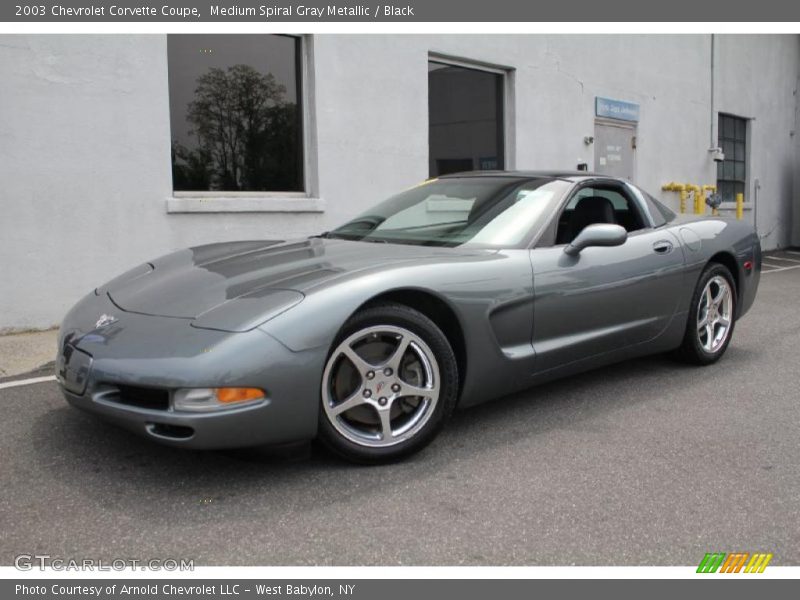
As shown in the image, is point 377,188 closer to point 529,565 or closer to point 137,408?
point 137,408

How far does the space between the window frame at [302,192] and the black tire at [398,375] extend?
431 centimetres

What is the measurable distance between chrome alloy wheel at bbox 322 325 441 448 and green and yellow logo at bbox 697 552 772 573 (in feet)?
3.99

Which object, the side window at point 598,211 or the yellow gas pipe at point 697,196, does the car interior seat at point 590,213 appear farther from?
the yellow gas pipe at point 697,196

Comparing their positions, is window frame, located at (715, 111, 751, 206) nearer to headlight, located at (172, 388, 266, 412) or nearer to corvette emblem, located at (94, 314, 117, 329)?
corvette emblem, located at (94, 314, 117, 329)

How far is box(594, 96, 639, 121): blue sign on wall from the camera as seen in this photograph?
11.3 meters

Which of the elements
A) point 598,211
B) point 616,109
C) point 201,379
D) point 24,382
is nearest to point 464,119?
point 616,109

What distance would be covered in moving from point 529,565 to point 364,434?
0.97 meters

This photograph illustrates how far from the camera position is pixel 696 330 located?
16.0 ft

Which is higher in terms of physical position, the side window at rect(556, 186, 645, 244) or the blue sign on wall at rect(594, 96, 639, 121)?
the blue sign on wall at rect(594, 96, 639, 121)

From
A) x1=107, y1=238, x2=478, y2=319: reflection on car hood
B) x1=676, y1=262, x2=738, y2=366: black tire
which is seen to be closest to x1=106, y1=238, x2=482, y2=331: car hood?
x1=107, y1=238, x2=478, y2=319: reflection on car hood

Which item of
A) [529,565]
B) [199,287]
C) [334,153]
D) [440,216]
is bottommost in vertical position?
[529,565]

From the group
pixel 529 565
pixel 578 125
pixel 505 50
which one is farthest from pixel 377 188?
pixel 529 565

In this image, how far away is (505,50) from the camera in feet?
31.9

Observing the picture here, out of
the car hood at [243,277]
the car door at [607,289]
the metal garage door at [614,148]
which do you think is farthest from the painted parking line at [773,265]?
the car hood at [243,277]
